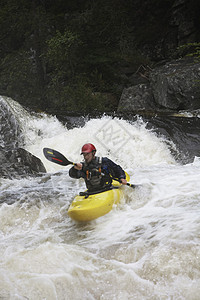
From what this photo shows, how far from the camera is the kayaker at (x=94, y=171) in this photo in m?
3.37

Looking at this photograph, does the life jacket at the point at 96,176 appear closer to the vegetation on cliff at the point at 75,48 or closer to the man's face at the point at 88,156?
the man's face at the point at 88,156

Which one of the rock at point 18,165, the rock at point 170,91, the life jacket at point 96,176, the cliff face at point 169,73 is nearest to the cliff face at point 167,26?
the cliff face at point 169,73

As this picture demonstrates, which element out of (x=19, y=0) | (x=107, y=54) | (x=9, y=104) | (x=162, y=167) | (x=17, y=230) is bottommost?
(x=162, y=167)

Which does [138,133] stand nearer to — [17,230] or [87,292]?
[17,230]

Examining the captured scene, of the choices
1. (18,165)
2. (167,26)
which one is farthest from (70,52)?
(18,165)

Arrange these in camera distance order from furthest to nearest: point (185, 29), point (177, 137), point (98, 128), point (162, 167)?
point (185, 29)
point (98, 128)
point (177, 137)
point (162, 167)

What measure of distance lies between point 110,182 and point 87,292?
1.61m

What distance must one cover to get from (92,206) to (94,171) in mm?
407

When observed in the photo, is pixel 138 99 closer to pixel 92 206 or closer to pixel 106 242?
pixel 92 206

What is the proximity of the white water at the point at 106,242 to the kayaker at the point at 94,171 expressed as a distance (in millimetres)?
291

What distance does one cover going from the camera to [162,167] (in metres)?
5.33

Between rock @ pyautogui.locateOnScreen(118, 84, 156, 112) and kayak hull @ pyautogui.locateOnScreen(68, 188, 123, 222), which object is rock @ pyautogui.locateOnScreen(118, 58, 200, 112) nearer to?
rock @ pyautogui.locateOnScreen(118, 84, 156, 112)

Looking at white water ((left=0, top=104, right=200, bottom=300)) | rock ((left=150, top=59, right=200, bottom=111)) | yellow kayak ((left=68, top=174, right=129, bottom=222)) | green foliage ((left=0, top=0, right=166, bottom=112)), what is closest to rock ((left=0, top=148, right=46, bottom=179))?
white water ((left=0, top=104, right=200, bottom=300))

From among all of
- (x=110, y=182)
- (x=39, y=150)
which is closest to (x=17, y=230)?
(x=110, y=182)
